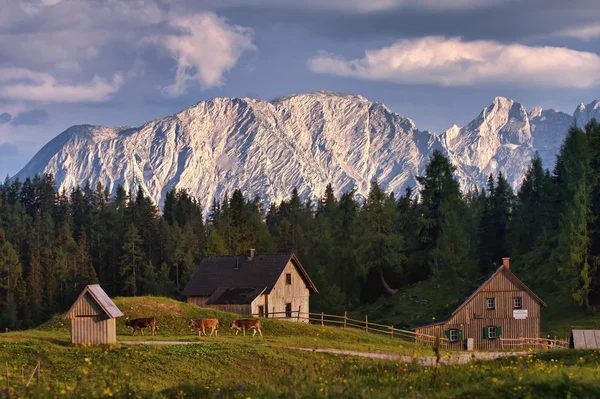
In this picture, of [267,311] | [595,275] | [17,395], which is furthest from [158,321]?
[595,275]

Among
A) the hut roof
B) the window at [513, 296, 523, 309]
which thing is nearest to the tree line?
the window at [513, 296, 523, 309]

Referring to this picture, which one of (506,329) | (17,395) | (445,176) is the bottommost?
(506,329)

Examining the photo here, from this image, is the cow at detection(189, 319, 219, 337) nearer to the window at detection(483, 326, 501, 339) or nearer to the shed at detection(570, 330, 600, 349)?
the shed at detection(570, 330, 600, 349)

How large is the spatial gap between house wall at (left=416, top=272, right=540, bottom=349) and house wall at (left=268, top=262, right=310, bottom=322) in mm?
15309

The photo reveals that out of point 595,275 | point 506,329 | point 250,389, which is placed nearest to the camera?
point 250,389

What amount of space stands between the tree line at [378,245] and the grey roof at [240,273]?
19.5 metres

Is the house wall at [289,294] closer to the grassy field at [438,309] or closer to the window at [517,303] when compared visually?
the grassy field at [438,309]

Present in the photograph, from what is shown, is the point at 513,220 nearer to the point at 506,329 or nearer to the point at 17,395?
the point at 506,329

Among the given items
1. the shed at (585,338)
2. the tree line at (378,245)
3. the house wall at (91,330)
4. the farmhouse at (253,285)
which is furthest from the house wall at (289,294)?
the house wall at (91,330)

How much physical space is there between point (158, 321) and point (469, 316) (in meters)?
29.5

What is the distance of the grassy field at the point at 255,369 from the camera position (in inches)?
677

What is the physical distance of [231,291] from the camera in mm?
72562

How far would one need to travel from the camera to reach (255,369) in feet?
113

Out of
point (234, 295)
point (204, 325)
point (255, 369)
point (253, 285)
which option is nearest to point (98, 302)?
point (255, 369)
